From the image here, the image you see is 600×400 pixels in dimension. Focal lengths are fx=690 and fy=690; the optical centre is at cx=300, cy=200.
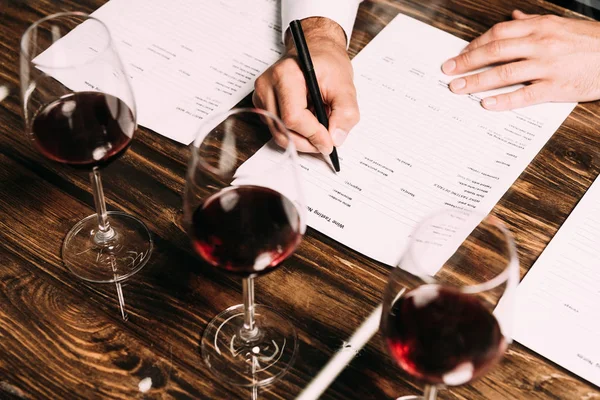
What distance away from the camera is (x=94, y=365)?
763 mm

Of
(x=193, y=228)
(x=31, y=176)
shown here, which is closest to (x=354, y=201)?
(x=193, y=228)

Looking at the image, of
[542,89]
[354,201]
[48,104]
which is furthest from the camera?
[542,89]

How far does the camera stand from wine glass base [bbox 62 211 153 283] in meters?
0.85

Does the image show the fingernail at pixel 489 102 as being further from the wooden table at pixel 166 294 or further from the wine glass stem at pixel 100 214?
the wine glass stem at pixel 100 214

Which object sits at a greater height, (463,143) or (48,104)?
(48,104)

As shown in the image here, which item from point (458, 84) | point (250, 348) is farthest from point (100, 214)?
point (458, 84)

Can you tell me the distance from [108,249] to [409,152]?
0.44 meters

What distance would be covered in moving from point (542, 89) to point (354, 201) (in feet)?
1.24

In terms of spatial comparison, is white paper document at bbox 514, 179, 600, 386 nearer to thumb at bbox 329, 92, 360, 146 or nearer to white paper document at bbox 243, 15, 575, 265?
white paper document at bbox 243, 15, 575, 265

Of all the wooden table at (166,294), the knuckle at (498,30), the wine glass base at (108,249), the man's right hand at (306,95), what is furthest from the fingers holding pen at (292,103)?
the knuckle at (498,30)

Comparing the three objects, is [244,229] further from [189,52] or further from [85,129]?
[189,52]

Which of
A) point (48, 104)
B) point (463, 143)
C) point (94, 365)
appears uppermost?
point (48, 104)

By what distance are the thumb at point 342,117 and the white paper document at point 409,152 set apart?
0.03 m

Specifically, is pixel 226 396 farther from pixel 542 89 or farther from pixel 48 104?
pixel 542 89
